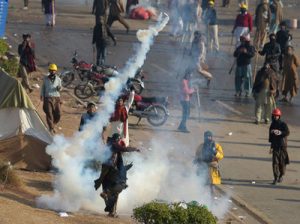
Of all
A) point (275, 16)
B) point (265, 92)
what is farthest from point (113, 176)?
point (275, 16)

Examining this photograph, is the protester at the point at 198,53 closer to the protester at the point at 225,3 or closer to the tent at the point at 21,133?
the tent at the point at 21,133

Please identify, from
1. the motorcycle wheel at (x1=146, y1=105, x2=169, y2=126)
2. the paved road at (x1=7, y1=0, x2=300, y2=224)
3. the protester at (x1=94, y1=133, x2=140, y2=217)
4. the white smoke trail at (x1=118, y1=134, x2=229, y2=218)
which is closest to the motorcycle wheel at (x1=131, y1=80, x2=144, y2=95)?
the paved road at (x1=7, y1=0, x2=300, y2=224)

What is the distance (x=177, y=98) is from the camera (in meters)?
27.1

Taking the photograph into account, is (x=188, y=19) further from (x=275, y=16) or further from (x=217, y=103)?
(x=217, y=103)

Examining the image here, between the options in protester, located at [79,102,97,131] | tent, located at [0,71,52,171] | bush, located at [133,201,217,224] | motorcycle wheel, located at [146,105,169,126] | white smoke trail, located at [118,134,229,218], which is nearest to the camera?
bush, located at [133,201,217,224]

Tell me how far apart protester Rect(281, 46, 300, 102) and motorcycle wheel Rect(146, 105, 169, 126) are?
16.0ft

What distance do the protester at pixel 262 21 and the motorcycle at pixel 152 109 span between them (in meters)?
9.73

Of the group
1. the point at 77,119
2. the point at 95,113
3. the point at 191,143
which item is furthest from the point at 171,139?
the point at 95,113

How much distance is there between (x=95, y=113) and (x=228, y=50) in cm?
1626

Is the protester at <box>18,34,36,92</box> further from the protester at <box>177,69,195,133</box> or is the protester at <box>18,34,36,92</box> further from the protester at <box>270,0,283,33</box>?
the protester at <box>270,0,283,33</box>

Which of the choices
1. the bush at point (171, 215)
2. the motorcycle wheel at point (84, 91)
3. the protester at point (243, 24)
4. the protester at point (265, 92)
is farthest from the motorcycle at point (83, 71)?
the bush at point (171, 215)

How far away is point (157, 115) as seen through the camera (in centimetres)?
2406

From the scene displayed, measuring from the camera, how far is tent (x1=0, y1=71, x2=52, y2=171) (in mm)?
19234

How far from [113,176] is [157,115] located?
25.5ft
